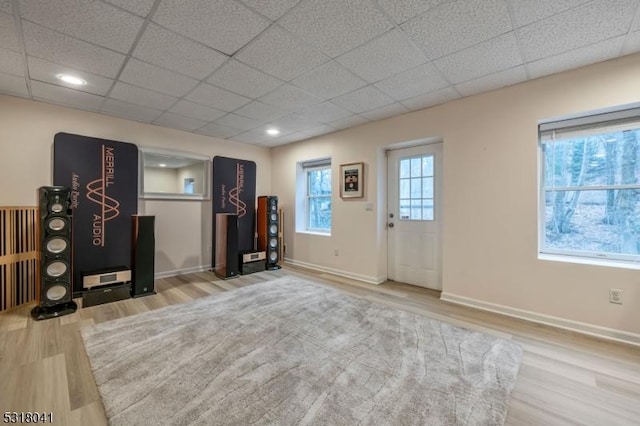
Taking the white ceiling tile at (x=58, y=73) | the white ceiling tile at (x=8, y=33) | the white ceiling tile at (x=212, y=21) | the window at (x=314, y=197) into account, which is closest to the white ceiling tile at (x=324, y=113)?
the window at (x=314, y=197)

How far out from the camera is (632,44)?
212 cm

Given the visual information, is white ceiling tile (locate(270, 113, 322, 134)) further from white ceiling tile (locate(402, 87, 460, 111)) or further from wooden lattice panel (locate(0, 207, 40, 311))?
wooden lattice panel (locate(0, 207, 40, 311))

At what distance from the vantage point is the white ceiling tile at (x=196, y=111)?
11.2ft

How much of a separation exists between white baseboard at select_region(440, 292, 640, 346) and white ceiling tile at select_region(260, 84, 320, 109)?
2.90 meters

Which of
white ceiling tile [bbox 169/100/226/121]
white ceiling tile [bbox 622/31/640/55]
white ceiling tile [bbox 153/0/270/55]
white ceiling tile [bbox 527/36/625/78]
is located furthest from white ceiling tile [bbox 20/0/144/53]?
white ceiling tile [bbox 622/31/640/55]

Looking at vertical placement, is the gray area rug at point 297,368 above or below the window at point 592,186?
below

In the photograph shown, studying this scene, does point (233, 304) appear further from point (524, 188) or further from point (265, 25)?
point (524, 188)

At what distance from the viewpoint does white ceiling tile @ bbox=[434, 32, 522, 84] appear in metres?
2.13

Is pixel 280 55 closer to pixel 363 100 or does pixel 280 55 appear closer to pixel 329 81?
pixel 329 81

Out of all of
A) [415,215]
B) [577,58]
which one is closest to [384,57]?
[577,58]

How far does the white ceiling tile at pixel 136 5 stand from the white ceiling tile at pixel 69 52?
0.68 m

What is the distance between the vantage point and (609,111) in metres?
2.47

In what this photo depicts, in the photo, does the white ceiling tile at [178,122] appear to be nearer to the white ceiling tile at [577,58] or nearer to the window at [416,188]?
the window at [416,188]

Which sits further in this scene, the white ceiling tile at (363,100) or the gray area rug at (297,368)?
the white ceiling tile at (363,100)
